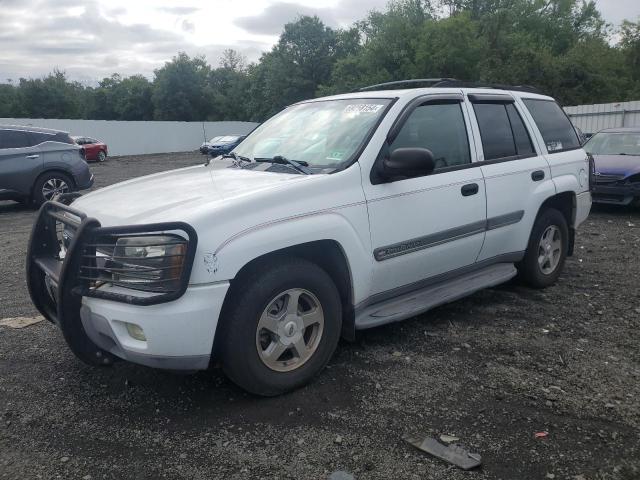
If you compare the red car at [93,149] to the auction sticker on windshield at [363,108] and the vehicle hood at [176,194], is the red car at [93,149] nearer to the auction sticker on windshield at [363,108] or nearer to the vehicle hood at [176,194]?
the vehicle hood at [176,194]

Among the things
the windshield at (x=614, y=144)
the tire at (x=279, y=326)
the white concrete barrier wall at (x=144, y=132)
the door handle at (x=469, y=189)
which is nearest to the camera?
the tire at (x=279, y=326)

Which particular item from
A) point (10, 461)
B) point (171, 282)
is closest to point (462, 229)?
point (171, 282)

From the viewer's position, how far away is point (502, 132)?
5.01 m

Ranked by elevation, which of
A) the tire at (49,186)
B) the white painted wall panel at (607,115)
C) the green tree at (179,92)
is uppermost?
the green tree at (179,92)

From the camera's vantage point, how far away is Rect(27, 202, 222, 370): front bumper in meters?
2.95

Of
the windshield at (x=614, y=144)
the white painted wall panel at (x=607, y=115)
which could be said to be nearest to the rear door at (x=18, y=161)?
the windshield at (x=614, y=144)

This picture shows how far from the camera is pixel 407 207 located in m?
3.99

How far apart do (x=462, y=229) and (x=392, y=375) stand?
4.34ft

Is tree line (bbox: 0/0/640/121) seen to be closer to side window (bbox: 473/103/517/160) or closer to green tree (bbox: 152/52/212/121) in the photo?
green tree (bbox: 152/52/212/121)

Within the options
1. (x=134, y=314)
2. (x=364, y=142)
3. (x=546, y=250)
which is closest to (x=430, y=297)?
(x=364, y=142)

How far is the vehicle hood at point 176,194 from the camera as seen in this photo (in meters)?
3.19

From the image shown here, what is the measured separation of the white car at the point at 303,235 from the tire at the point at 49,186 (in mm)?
8100

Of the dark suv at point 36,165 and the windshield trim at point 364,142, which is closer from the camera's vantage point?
the windshield trim at point 364,142

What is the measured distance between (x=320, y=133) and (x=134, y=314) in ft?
6.41
